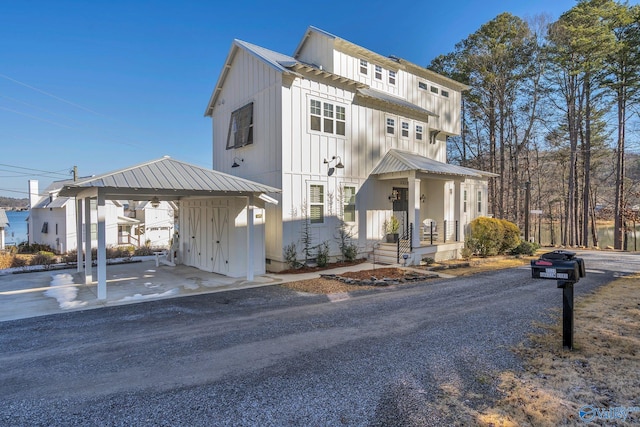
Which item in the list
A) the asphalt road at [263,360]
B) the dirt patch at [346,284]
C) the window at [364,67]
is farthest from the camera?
the window at [364,67]

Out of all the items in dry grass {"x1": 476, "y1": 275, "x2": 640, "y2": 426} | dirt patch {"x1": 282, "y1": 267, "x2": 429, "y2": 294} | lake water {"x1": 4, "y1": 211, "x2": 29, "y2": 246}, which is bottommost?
lake water {"x1": 4, "y1": 211, "x2": 29, "y2": 246}

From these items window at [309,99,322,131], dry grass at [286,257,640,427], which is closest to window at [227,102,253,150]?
window at [309,99,322,131]

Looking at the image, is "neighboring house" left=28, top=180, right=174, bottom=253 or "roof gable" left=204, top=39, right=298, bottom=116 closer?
"roof gable" left=204, top=39, right=298, bottom=116

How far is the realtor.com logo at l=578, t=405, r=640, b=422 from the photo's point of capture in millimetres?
2842

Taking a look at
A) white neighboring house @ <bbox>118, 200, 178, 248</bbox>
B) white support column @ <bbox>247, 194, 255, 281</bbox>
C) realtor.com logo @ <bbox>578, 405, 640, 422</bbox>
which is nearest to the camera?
realtor.com logo @ <bbox>578, 405, 640, 422</bbox>

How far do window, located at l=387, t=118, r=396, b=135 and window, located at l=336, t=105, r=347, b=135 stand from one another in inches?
101

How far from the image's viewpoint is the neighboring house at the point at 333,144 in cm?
1118

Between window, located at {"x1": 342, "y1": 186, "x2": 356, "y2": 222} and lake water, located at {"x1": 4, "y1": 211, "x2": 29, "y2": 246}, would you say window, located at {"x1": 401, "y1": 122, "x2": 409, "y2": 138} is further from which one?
lake water, located at {"x1": 4, "y1": 211, "x2": 29, "y2": 246}

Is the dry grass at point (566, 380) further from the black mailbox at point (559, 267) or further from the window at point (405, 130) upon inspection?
the window at point (405, 130)

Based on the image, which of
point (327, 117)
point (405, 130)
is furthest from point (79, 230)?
point (405, 130)

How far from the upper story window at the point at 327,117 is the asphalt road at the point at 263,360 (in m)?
6.79

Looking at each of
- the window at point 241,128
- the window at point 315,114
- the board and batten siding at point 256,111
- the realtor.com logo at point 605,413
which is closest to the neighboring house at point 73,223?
the board and batten siding at point 256,111

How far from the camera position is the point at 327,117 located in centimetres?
1202

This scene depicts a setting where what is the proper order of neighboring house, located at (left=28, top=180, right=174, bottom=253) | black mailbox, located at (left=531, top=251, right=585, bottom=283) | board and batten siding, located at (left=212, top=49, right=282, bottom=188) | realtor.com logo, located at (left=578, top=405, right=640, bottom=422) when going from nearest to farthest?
1. realtor.com logo, located at (left=578, top=405, right=640, bottom=422)
2. black mailbox, located at (left=531, top=251, right=585, bottom=283)
3. board and batten siding, located at (left=212, top=49, right=282, bottom=188)
4. neighboring house, located at (left=28, top=180, right=174, bottom=253)
